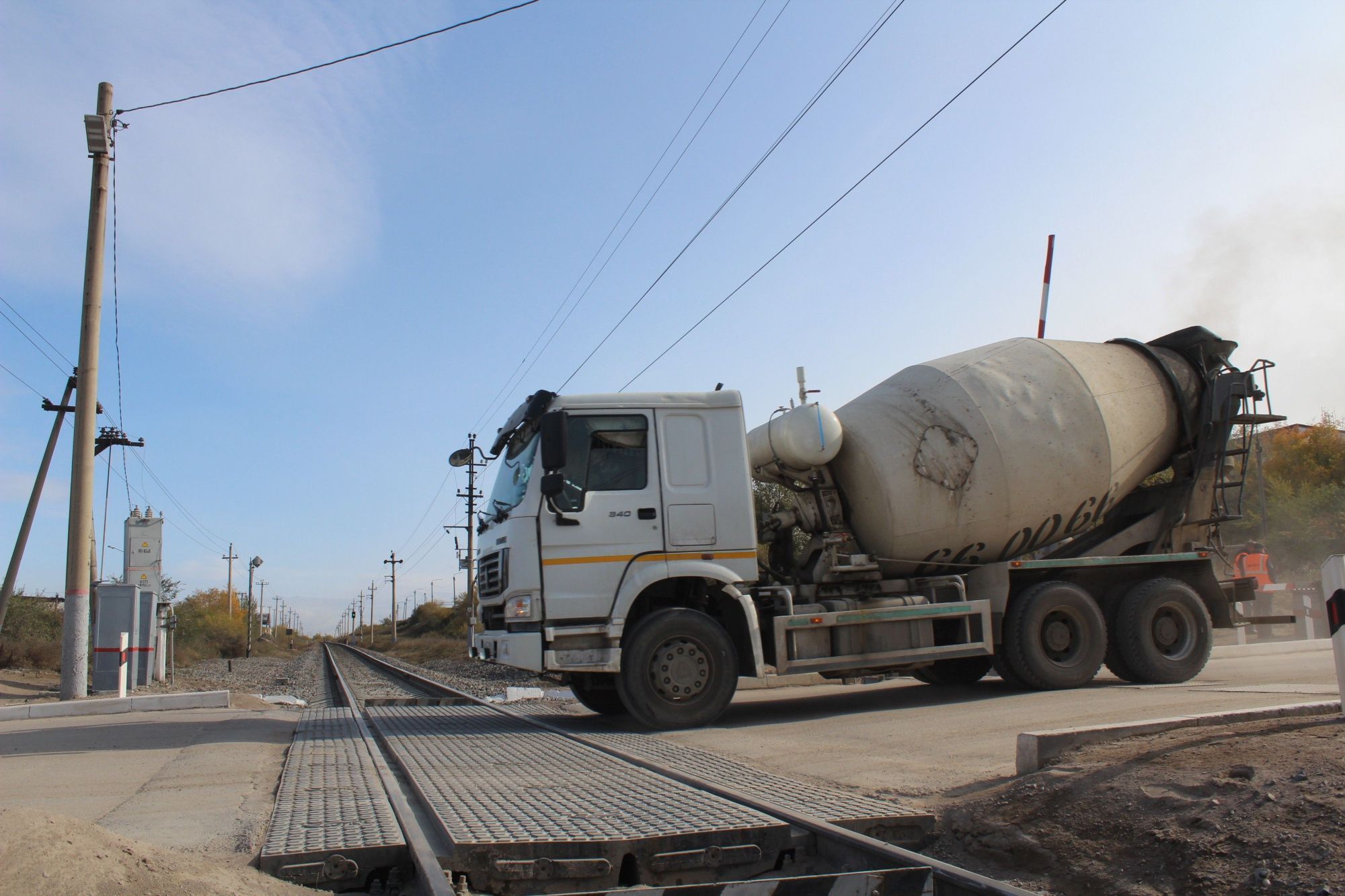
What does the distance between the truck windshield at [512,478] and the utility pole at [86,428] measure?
7.44 meters

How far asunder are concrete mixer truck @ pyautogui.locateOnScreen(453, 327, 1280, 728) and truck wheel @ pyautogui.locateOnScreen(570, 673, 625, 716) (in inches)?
1.3

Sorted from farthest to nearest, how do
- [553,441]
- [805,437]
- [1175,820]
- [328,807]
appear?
[805,437]
[553,441]
[328,807]
[1175,820]

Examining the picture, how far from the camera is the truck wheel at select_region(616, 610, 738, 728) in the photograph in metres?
8.66

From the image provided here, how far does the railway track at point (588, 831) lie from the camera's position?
3906 mm

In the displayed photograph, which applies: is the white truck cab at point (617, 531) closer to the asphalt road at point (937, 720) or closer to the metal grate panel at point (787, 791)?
the metal grate panel at point (787, 791)

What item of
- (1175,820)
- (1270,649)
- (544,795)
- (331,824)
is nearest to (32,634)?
(544,795)

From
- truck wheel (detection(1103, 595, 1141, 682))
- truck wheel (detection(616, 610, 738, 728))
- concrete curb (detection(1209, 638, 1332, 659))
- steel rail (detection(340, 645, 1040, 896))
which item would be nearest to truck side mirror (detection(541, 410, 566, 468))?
truck wheel (detection(616, 610, 738, 728))

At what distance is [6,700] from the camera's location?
14273mm

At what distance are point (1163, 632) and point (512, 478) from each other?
733cm

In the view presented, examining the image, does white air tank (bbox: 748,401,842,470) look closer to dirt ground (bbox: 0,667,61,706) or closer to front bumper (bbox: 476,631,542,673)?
front bumper (bbox: 476,631,542,673)

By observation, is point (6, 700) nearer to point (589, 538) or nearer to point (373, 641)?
point (589, 538)

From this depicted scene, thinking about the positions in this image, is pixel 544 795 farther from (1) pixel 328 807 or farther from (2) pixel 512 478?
(2) pixel 512 478

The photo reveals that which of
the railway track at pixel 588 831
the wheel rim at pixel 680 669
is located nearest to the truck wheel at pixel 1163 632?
the wheel rim at pixel 680 669

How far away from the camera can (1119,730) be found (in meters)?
5.58
